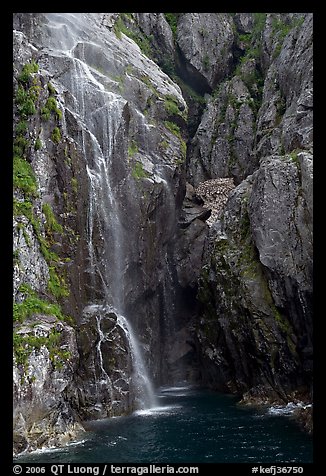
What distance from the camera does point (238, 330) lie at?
3098cm

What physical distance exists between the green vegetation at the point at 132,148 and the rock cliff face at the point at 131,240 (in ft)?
0.34

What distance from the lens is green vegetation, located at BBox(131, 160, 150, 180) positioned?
34344 mm

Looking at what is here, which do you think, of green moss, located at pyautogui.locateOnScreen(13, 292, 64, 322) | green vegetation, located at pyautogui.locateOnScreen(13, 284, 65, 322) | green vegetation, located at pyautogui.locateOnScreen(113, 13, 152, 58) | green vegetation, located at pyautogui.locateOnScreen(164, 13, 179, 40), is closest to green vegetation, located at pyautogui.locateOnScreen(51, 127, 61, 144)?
green vegetation, located at pyautogui.locateOnScreen(13, 284, 65, 322)

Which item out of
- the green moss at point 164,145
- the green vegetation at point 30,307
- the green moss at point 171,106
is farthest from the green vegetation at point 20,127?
the green moss at point 171,106

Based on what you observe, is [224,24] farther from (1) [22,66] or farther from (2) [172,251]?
(1) [22,66]

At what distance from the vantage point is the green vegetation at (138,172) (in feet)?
113

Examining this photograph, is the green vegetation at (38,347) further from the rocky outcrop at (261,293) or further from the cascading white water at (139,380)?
the rocky outcrop at (261,293)

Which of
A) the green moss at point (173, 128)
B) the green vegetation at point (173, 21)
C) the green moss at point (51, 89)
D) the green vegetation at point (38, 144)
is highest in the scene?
the green vegetation at point (173, 21)

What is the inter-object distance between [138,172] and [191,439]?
19069 millimetres

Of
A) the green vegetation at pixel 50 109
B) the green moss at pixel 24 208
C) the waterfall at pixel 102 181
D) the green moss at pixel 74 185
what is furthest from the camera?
the waterfall at pixel 102 181

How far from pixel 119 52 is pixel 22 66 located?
13.6 metres

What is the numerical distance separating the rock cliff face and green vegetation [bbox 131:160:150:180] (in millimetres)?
100

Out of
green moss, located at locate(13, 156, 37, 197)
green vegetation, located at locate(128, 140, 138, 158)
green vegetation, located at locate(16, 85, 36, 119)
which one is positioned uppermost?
green vegetation, located at locate(128, 140, 138, 158)

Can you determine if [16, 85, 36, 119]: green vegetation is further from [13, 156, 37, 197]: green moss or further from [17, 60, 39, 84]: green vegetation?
[13, 156, 37, 197]: green moss
